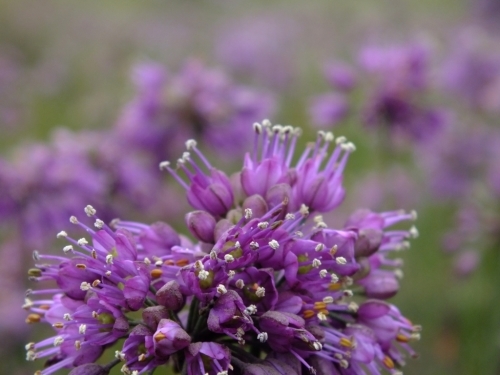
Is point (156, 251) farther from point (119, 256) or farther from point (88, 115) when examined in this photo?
point (88, 115)

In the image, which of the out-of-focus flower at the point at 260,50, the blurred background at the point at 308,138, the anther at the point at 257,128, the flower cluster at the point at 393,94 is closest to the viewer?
the anther at the point at 257,128

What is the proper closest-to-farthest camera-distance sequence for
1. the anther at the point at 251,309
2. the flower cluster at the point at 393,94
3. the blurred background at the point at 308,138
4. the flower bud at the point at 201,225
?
1. the anther at the point at 251,309
2. the flower bud at the point at 201,225
3. the blurred background at the point at 308,138
4. the flower cluster at the point at 393,94

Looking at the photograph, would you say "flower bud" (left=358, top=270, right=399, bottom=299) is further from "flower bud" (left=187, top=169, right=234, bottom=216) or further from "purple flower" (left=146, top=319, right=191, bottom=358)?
"purple flower" (left=146, top=319, right=191, bottom=358)

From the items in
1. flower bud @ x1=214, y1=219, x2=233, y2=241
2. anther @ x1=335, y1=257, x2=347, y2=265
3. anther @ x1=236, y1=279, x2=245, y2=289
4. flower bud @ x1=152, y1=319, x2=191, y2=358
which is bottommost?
flower bud @ x1=152, y1=319, x2=191, y2=358

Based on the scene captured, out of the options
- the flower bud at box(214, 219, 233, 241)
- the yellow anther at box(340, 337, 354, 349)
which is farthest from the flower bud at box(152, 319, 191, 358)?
the yellow anther at box(340, 337, 354, 349)

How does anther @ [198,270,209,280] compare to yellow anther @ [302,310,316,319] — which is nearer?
anther @ [198,270,209,280]

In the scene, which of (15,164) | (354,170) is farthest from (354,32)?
(15,164)

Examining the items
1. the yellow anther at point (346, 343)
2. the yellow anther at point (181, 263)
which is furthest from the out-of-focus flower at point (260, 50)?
the yellow anther at point (346, 343)

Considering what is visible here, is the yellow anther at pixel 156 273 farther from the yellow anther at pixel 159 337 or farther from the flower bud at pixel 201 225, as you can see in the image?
the yellow anther at pixel 159 337
